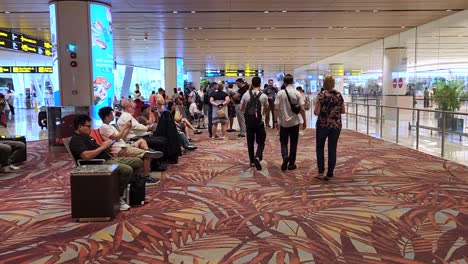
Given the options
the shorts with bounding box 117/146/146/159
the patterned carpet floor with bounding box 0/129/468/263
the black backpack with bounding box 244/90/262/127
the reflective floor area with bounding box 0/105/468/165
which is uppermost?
the black backpack with bounding box 244/90/262/127

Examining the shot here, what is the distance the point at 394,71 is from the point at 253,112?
39.3 feet

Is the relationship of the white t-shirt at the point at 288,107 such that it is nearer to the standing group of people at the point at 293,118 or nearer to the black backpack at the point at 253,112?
the standing group of people at the point at 293,118

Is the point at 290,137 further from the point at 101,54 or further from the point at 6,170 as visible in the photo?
the point at 101,54

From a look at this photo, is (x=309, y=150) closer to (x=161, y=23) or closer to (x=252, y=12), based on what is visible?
(x=252, y=12)

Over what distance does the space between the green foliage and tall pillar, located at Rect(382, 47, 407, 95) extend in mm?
4533

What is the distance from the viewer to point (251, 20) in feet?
39.9

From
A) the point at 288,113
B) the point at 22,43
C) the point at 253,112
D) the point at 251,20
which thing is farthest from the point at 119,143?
the point at 22,43

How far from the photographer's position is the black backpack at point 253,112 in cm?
713

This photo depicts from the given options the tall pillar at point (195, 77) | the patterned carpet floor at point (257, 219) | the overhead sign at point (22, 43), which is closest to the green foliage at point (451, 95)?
the patterned carpet floor at point (257, 219)

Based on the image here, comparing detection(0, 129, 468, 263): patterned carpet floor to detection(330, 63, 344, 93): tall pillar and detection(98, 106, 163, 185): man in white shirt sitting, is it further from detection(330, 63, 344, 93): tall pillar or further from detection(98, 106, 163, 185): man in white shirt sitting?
detection(330, 63, 344, 93): tall pillar

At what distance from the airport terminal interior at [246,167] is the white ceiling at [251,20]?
6cm

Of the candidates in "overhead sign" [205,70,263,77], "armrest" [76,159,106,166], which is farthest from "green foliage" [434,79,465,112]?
"overhead sign" [205,70,263,77]

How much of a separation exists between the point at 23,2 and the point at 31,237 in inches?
298

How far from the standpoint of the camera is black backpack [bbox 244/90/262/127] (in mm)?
7129
